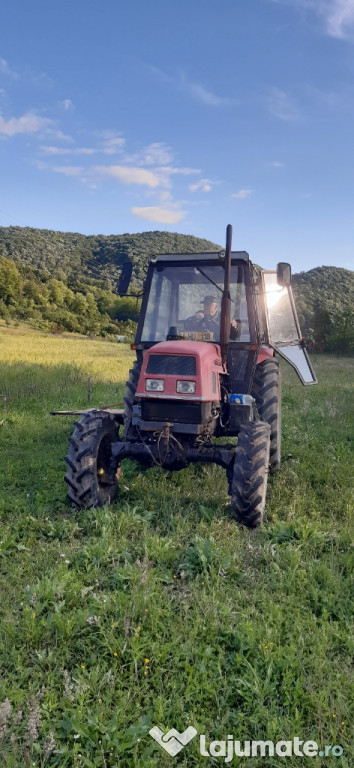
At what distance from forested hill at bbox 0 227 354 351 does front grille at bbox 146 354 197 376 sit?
25565mm

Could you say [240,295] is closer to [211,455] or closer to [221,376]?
[221,376]

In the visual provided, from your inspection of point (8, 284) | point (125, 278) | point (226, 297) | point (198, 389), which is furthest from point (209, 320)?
point (8, 284)

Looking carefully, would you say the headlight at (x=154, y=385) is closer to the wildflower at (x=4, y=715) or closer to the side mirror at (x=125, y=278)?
the side mirror at (x=125, y=278)

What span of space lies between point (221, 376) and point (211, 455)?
3.17 feet

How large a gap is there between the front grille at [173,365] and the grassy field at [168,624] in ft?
4.10

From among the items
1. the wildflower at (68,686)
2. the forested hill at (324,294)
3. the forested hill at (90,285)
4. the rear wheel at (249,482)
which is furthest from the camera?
the forested hill at (90,285)

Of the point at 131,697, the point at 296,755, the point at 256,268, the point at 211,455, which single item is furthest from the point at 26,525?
the point at 256,268

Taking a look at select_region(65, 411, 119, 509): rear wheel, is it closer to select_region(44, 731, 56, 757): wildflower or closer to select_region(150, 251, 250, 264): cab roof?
select_region(150, 251, 250, 264): cab roof

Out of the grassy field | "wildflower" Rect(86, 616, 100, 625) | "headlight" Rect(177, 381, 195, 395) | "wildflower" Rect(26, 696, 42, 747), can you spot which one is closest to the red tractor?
"headlight" Rect(177, 381, 195, 395)

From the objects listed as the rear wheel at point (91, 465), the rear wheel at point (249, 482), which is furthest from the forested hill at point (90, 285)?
the rear wheel at point (249, 482)

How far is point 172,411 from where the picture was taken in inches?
164

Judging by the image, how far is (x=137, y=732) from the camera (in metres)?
2.03

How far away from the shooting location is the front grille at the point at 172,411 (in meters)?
4.11

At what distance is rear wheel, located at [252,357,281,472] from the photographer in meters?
5.30
